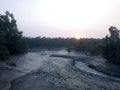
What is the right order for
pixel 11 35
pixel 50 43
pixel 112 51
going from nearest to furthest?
1. pixel 112 51
2. pixel 11 35
3. pixel 50 43

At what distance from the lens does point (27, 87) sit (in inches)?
1213

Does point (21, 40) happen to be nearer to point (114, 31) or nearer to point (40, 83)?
point (114, 31)

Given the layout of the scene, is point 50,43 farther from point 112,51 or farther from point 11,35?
point 112,51

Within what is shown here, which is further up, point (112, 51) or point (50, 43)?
point (112, 51)

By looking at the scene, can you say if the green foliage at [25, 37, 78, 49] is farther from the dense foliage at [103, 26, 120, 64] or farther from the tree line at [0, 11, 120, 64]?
the dense foliage at [103, 26, 120, 64]

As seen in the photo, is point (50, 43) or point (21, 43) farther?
point (50, 43)

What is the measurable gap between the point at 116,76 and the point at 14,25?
49.0 metres

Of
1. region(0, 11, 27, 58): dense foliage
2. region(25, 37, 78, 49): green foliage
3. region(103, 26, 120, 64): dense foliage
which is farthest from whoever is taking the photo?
region(25, 37, 78, 49): green foliage

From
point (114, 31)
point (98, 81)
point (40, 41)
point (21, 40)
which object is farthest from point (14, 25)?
point (98, 81)

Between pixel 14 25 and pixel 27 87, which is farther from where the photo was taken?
pixel 14 25

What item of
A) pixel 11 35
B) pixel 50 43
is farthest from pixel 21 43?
pixel 50 43

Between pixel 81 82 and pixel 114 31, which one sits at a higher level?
pixel 114 31

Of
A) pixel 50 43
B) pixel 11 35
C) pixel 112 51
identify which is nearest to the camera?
pixel 112 51

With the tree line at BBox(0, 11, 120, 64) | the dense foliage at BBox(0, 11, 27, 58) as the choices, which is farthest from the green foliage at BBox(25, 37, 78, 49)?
the dense foliage at BBox(0, 11, 27, 58)
